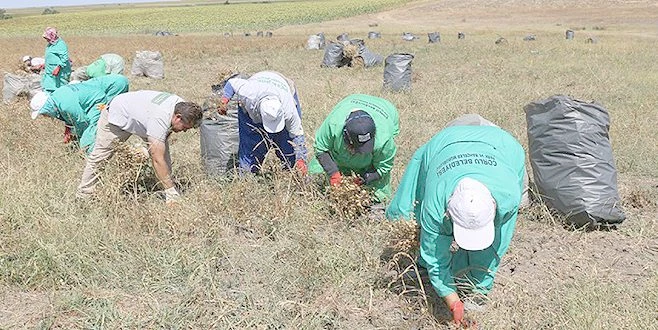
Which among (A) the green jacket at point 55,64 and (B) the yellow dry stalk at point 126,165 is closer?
(B) the yellow dry stalk at point 126,165

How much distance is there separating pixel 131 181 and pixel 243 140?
878 millimetres

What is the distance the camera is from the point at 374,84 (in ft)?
30.6

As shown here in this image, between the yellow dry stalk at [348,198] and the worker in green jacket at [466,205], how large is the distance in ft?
1.26

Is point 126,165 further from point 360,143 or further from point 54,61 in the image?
point 54,61

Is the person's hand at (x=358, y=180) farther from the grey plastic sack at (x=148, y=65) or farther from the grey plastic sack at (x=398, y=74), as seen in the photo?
the grey plastic sack at (x=148, y=65)

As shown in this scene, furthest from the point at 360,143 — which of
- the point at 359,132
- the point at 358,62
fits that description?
the point at 358,62

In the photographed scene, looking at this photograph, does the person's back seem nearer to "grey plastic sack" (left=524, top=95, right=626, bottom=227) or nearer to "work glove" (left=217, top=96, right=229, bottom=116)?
"work glove" (left=217, top=96, right=229, bottom=116)

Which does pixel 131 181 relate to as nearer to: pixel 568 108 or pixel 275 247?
pixel 275 247

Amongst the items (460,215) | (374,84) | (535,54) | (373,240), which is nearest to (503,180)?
(460,215)

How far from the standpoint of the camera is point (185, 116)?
3.40 meters

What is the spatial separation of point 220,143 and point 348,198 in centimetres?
154

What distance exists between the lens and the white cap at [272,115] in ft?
11.7

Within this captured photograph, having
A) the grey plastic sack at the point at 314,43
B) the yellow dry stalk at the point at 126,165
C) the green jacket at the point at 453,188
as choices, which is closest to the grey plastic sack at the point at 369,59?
the grey plastic sack at the point at 314,43

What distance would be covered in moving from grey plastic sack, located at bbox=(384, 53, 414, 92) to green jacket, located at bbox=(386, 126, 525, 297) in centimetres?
558
